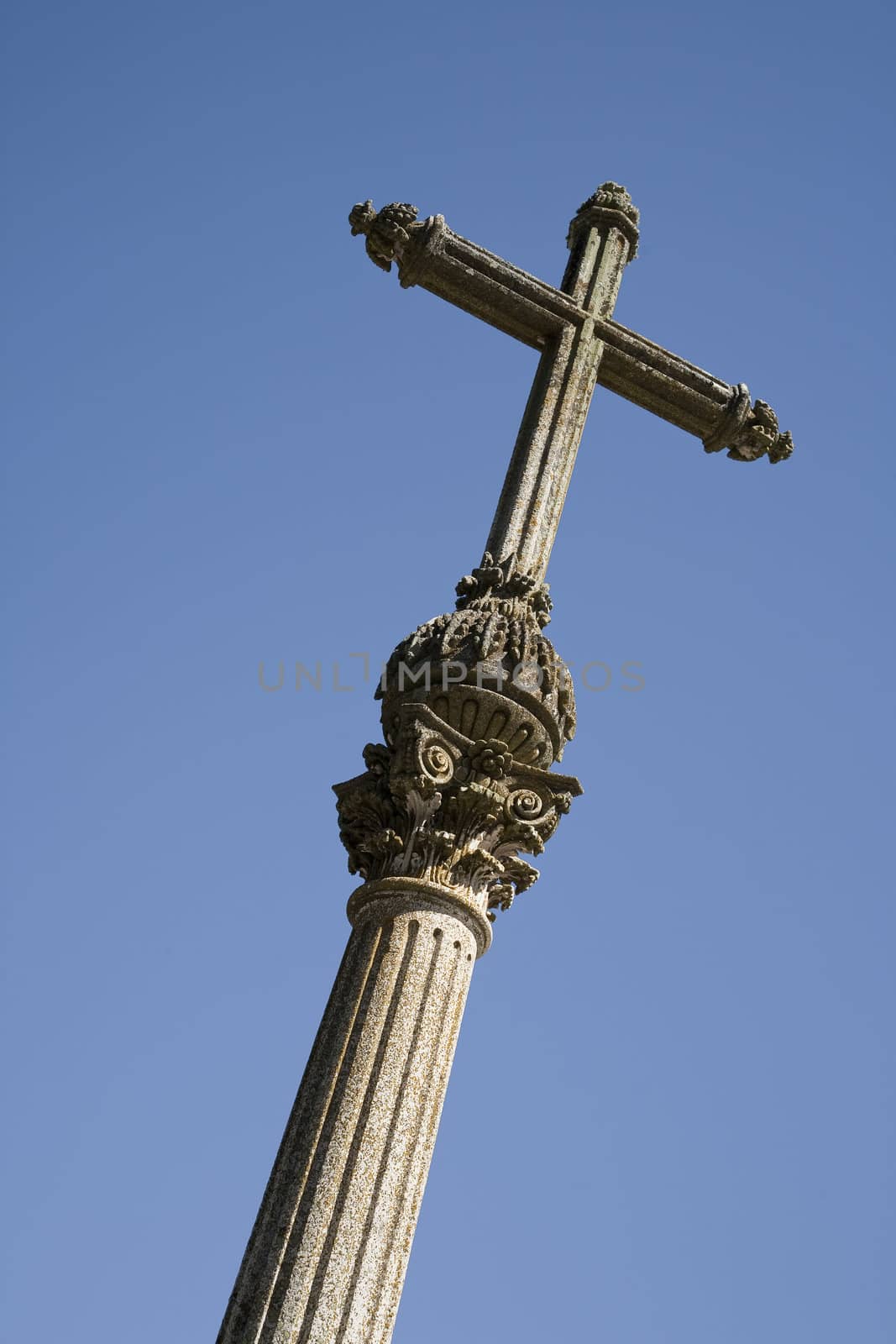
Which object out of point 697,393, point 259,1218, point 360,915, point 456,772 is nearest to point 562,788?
point 456,772

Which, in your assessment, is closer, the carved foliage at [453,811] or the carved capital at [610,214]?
the carved foliage at [453,811]

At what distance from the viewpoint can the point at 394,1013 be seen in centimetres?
769

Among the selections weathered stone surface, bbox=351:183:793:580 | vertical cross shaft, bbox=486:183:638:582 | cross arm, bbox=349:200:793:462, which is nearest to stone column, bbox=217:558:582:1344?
vertical cross shaft, bbox=486:183:638:582

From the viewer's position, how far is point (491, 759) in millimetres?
8531

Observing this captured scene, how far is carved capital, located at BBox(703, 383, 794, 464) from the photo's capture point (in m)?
11.7

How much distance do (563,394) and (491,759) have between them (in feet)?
10.5

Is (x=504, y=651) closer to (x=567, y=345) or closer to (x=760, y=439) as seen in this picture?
(x=567, y=345)

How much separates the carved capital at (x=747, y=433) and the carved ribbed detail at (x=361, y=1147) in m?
5.00

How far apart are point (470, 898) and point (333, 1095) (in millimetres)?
1312

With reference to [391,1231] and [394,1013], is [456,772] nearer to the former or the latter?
[394,1013]

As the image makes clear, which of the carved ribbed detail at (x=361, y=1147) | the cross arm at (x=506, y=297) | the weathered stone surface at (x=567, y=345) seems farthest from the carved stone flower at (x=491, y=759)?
the cross arm at (x=506, y=297)

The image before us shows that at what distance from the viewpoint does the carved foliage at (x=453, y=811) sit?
8.38 m

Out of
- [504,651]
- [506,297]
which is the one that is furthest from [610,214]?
[504,651]

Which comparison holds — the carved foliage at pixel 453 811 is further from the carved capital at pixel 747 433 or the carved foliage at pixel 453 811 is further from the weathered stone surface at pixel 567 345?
the carved capital at pixel 747 433
